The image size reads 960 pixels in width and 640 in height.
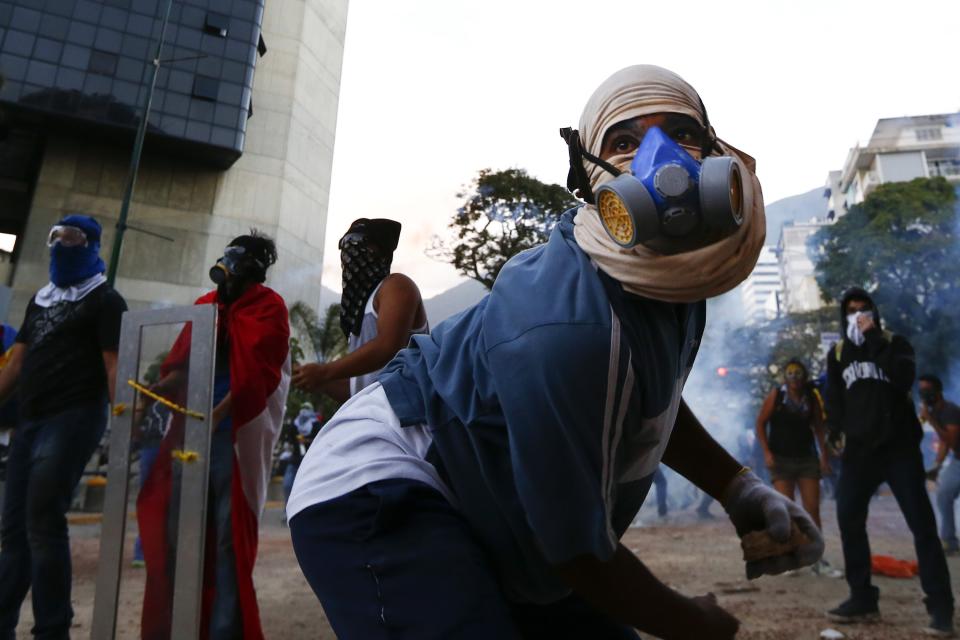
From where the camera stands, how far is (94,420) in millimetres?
2873

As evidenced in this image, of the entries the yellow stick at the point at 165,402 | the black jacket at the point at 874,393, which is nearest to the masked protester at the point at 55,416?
the yellow stick at the point at 165,402

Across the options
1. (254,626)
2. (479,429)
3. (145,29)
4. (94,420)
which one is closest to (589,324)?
(479,429)

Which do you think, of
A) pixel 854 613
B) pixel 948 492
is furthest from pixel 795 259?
pixel 854 613

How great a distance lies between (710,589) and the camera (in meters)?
4.12

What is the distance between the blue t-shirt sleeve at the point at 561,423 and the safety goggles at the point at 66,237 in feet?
9.46

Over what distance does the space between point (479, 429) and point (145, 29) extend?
31621mm

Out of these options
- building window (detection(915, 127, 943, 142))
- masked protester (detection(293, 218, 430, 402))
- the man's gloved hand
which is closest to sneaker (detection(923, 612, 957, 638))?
the man's gloved hand

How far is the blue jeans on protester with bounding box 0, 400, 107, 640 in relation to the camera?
8.50 ft

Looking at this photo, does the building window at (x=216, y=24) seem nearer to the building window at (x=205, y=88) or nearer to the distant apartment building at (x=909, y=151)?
the building window at (x=205, y=88)

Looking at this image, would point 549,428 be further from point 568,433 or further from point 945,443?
point 945,443

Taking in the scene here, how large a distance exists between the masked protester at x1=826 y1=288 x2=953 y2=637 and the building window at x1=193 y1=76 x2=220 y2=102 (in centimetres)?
2810

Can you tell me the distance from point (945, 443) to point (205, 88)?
28.1 meters

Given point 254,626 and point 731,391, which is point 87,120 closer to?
point 731,391

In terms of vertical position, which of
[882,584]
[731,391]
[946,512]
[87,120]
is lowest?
[882,584]
